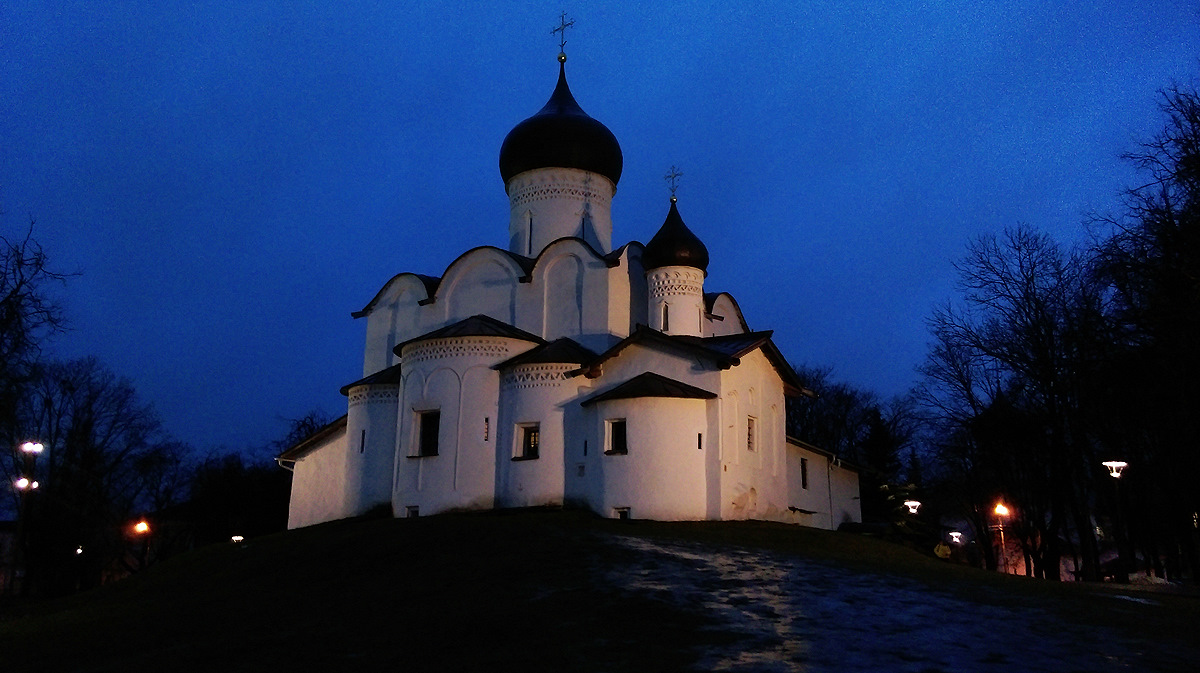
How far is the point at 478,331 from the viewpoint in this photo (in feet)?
74.4

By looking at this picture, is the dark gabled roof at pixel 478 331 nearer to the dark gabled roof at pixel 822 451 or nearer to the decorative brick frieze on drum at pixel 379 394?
the decorative brick frieze on drum at pixel 379 394

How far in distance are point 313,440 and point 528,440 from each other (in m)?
8.61

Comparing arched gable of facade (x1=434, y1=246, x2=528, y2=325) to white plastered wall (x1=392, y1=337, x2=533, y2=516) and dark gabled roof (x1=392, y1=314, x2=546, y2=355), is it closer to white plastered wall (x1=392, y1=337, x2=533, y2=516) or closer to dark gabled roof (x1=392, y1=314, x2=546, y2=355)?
dark gabled roof (x1=392, y1=314, x2=546, y2=355)

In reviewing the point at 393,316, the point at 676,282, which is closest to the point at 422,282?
the point at 393,316

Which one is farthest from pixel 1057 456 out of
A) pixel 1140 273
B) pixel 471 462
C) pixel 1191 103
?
pixel 471 462

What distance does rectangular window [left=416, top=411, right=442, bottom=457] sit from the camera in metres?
22.7

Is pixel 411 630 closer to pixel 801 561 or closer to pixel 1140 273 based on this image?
pixel 801 561

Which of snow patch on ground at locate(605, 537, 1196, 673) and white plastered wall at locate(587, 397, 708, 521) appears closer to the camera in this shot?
snow patch on ground at locate(605, 537, 1196, 673)

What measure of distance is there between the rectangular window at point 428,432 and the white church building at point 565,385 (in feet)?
0.12

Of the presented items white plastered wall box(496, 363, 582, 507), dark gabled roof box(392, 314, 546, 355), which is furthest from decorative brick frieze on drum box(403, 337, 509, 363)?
white plastered wall box(496, 363, 582, 507)

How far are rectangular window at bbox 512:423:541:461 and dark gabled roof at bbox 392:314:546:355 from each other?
7.77 feet

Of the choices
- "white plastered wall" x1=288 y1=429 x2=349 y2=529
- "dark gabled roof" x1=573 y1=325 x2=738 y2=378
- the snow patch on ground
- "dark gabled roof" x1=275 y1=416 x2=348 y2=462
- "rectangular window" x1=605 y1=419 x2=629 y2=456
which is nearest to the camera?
the snow patch on ground

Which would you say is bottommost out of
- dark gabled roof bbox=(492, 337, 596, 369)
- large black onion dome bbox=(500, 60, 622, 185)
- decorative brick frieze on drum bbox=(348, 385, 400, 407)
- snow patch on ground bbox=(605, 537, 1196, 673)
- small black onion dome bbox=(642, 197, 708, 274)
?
snow patch on ground bbox=(605, 537, 1196, 673)

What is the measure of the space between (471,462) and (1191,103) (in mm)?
16374
